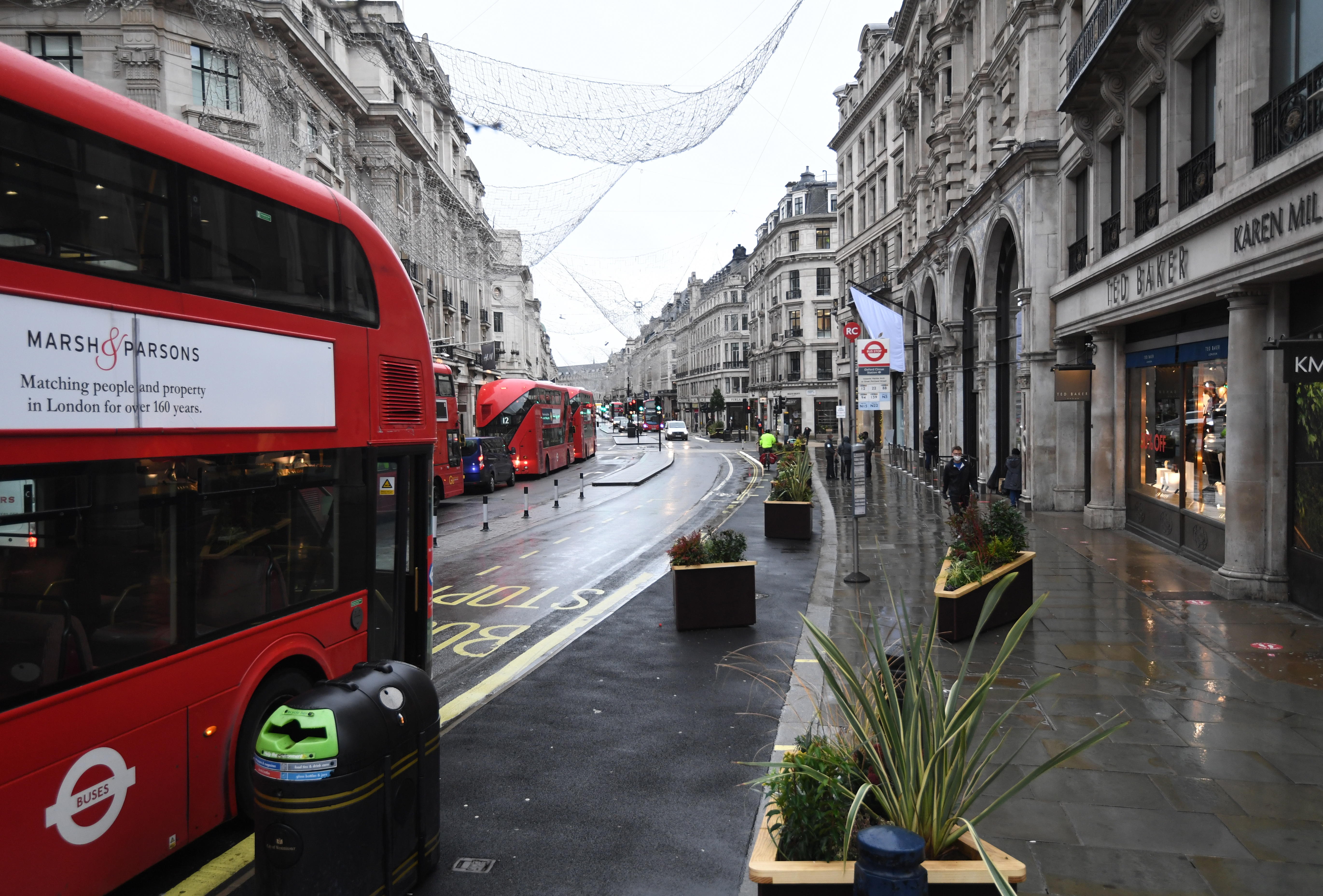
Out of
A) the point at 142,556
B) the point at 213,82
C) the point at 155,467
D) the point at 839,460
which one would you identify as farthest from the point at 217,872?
the point at 839,460

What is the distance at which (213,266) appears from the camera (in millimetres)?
5062

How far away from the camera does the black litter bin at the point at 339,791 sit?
4.13 meters

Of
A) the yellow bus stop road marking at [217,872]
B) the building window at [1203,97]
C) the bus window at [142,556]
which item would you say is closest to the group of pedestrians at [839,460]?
the building window at [1203,97]

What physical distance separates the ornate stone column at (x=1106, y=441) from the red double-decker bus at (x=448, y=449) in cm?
1732

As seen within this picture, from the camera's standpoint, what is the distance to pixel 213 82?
24094 millimetres

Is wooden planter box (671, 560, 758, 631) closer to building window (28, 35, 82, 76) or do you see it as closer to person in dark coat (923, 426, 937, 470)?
building window (28, 35, 82, 76)

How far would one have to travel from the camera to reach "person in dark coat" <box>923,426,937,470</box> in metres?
35.2

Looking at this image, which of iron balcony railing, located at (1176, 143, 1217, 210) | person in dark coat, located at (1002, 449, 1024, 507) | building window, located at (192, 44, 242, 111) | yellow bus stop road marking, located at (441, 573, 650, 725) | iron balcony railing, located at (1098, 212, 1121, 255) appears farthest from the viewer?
building window, located at (192, 44, 242, 111)

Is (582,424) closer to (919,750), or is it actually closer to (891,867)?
(919,750)

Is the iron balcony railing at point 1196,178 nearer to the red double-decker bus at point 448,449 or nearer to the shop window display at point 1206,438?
the shop window display at point 1206,438

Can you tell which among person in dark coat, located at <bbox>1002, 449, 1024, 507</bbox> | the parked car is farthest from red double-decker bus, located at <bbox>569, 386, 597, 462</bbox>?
person in dark coat, located at <bbox>1002, 449, 1024, 507</bbox>

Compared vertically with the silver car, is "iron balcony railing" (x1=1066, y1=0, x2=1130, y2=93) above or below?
above

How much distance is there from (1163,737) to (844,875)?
4.51 metres

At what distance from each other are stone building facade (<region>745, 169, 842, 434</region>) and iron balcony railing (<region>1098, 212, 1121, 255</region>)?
198 ft
